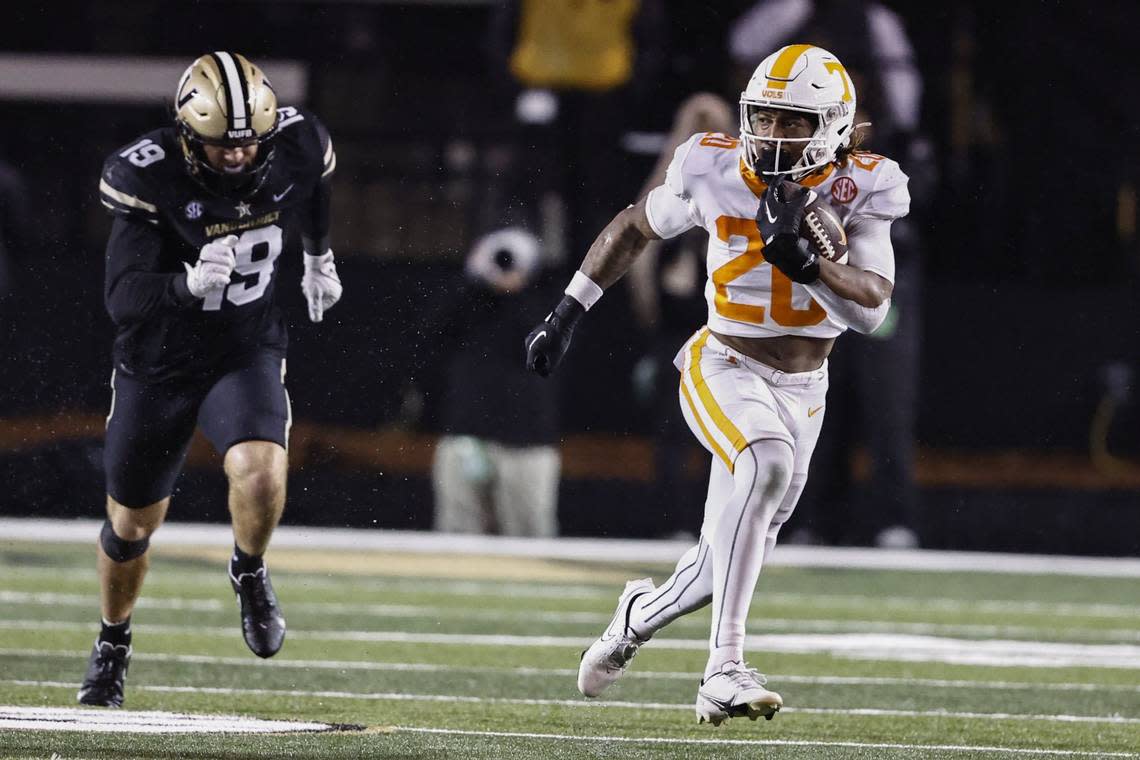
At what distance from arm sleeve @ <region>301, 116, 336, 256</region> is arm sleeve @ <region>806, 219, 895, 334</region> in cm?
150

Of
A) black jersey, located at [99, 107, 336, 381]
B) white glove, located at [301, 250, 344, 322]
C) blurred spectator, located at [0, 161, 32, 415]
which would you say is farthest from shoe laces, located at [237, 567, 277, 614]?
blurred spectator, located at [0, 161, 32, 415]

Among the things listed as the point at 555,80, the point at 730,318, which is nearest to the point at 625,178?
the point at 555,80

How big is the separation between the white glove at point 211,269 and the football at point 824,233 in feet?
4.66

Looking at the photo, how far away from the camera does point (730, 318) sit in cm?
529

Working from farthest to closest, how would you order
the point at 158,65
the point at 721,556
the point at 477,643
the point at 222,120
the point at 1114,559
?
1. the point at 158,65
2. the point at 1114,559
3. the point at 477,643
4. the point at 222,120
5. the point at 721,556

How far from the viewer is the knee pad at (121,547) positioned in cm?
587

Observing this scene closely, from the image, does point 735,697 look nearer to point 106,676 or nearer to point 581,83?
point 106,676

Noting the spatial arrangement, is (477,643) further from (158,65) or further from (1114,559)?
(158,65)

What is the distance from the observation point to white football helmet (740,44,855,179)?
16.8ft

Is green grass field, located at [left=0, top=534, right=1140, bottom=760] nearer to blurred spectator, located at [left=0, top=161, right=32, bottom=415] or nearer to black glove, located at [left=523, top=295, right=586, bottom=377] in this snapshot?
black glove, located at [left=523, top=295, right=586, bottom=377]

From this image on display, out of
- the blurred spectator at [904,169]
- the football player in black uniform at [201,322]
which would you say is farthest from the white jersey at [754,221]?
the blurred spectator at [904,169]

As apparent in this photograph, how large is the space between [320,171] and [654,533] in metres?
4.59

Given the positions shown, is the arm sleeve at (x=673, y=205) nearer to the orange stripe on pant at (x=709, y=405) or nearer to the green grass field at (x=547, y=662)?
the orange stripe on pant at (x=709, y=405)

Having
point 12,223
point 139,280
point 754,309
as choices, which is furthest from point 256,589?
point 12,223
